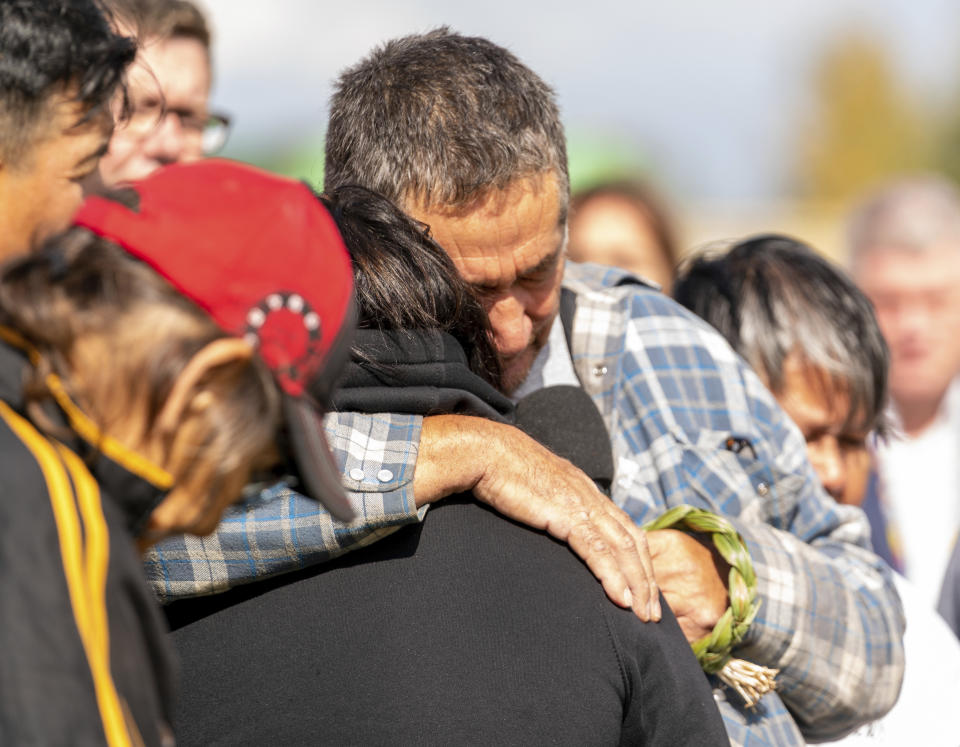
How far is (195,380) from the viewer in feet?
3.70

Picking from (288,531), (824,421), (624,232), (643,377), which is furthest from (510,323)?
(624,232)

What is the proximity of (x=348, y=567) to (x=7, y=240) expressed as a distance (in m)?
0.79

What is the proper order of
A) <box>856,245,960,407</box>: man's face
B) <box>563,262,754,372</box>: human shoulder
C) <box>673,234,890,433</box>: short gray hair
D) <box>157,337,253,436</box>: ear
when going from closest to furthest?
<box>157,337,253,436</box>: ear
<box>563,262,754,372</box>: human shoulder
<box>673,234,890,433</box>: short gray hair
<box>856,245,960,407</box>: man's face

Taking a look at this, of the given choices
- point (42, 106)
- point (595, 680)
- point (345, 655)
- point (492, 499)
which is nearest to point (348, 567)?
point (345, 655)

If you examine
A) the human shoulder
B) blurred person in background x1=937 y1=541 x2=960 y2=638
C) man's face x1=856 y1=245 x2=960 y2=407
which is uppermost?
the human shoulder

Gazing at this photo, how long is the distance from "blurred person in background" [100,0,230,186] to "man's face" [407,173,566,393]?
1.78 metres

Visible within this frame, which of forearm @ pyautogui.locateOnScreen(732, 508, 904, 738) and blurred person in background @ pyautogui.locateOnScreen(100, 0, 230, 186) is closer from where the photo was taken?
forearm @ pyautogui.locateOnScreen(732, 508, 904, 738)

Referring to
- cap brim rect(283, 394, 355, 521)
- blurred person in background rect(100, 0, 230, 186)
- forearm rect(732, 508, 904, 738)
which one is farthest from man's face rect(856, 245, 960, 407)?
cap brim rect(283, 394, 355, 521)

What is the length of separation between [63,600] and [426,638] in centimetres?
73

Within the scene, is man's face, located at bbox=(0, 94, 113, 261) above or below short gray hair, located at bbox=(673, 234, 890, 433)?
above

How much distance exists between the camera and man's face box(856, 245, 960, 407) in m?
5.07

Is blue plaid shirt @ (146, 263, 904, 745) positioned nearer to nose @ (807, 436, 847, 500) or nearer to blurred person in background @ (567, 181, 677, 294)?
nose @ (807, 436, 847, 500)

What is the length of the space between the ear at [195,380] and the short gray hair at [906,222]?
4640mm

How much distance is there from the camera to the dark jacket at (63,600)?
3.24 ft
